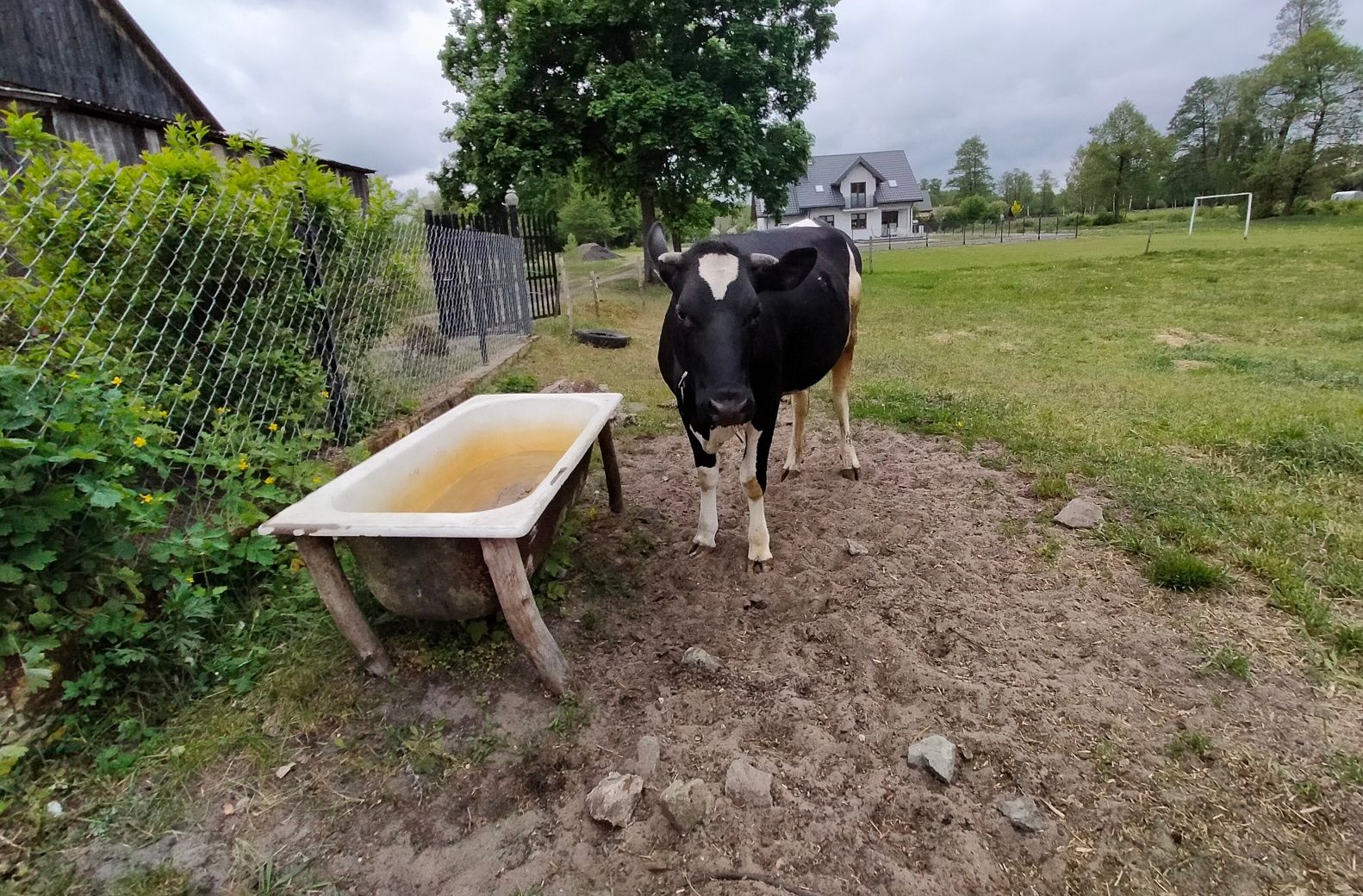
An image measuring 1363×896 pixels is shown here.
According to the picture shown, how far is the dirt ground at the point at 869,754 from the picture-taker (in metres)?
1.67

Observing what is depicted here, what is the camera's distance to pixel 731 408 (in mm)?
2477

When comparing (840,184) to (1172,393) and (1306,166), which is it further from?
(1172,393)

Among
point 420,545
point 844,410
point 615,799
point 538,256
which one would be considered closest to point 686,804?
point 615,799

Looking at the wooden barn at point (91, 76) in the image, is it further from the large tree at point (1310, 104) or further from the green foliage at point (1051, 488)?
the large tree at point (1310, 104)

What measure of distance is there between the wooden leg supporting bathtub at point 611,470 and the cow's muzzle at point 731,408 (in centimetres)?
107

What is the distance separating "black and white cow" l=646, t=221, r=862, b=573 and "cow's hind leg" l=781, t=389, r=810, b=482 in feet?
0.24

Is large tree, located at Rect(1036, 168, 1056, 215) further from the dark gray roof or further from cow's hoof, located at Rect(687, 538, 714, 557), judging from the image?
cow's hoof, located at Rect(687, 538, 714, 557)

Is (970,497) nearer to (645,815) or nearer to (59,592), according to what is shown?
(645,815)

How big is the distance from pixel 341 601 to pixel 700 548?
178 centimetres

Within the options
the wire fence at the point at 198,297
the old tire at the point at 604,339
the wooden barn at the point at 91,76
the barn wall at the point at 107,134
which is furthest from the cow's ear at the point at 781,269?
the barn wall at the point at 107,134

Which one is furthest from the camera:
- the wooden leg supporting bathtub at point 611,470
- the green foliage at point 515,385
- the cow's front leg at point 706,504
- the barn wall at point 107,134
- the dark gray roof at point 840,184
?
the dark gray roof at point 840,184

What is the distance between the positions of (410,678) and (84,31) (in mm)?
13126

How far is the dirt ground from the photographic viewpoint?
167 cm

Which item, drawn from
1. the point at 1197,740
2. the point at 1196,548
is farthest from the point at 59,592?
the point at 1196,548
